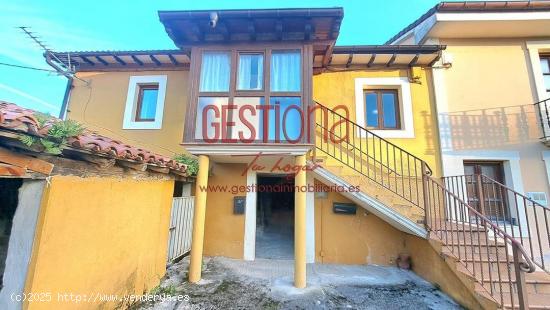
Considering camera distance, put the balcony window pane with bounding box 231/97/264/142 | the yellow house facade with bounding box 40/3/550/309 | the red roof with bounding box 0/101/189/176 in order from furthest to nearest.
Answer: the balcony window pane with bounding box 231/97/264/142
the yellow house facade with bounding box 40/3/550/309
the red roof with bounding box 0/101/189/176

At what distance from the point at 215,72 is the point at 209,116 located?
110cm

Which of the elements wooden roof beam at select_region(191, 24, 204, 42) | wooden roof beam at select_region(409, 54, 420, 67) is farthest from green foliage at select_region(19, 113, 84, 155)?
wooden roof beam at select_region(409, 54, 420, 67)

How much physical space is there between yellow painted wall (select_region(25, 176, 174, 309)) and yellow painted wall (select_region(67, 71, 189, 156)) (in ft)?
8.31

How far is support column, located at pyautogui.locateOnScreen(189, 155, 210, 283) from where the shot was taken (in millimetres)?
4977

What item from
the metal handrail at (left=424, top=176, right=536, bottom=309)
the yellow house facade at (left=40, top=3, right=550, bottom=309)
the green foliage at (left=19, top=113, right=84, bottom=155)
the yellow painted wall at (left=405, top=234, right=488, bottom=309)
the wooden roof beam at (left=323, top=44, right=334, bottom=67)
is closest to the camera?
the green foliage at (left=19, top=113, right=84, bottom=155)

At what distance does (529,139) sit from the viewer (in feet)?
20.1

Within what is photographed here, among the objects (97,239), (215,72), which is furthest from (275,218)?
(97,239)

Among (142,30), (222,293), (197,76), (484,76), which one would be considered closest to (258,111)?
(197,76)

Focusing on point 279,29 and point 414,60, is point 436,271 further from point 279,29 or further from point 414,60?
point 279,29

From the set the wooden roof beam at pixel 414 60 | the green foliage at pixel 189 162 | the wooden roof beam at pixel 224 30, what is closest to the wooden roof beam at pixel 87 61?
the green foliage at pixel 189 162

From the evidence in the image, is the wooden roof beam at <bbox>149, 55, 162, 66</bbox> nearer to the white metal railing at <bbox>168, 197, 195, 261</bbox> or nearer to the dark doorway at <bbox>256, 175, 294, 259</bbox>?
the white metal railing at <bbox>168, 197, 195, 261</bbox>

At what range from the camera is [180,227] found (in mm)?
6094

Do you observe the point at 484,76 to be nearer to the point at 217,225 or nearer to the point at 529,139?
the point at 529,139

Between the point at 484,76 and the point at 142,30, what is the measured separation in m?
16.1
